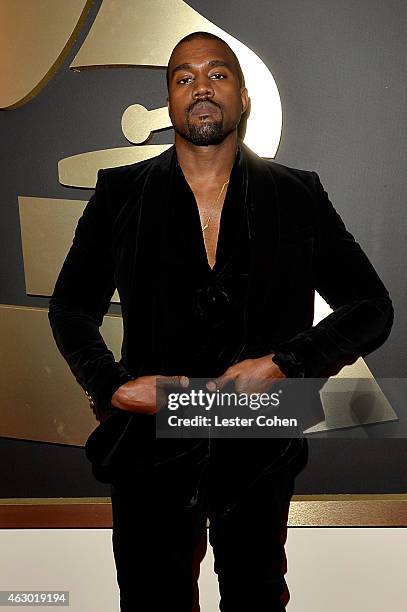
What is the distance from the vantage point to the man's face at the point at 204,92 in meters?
1.43

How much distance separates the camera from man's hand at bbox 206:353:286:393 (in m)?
1.43

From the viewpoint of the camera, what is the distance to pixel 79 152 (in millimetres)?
1771

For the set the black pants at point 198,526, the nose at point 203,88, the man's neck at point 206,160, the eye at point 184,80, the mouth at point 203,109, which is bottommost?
the black pants at point 198,526

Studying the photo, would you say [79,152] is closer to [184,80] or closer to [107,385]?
[184,80]

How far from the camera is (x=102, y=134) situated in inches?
69.5

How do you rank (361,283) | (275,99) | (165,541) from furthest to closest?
(275,99) < (361,283) < (165,541)

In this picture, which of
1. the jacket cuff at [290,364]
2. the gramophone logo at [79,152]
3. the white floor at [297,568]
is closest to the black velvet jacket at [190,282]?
the jacket cuff at [290,364]

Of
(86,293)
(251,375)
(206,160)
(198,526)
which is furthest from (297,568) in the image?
(206,160)

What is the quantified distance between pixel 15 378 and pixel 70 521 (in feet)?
1.17

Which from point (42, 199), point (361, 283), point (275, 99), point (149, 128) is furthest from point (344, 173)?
point (42, 199)

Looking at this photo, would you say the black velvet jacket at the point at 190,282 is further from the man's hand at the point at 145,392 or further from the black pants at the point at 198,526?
the black pants at the point at 198,526

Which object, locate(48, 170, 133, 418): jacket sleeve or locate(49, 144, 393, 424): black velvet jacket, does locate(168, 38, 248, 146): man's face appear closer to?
locate(49, 144, 393, 424): black velvet jacket

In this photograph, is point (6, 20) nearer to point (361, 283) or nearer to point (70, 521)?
point (361, 283)

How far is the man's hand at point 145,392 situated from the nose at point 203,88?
530 millimetres
